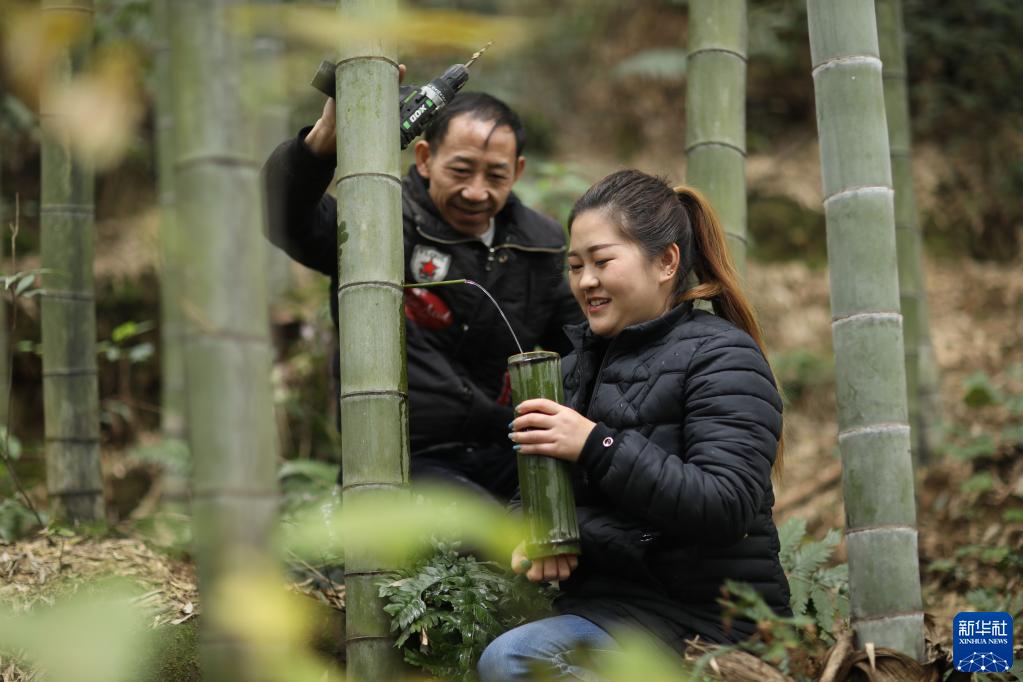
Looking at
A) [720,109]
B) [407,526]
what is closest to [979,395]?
[720,109]

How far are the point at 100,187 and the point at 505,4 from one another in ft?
14.4

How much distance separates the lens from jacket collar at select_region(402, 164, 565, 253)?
10.8 ft

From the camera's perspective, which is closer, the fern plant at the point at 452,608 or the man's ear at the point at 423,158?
the fern plant at the point at 452,608

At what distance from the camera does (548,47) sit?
10.3 metres

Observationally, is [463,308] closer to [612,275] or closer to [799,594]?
[612,275]

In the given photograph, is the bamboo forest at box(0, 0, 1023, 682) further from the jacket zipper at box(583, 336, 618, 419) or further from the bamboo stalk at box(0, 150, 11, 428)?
the bamboo stalk at box(0, 150, 11, 428)

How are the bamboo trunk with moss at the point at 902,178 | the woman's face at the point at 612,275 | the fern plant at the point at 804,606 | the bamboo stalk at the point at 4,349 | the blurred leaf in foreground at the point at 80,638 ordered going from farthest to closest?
the bamboo trunk with moss at the point at 902,178, the bamboo stalk at the point at 4,349, the woman's face at the point at 612,275, the fern plant at the point at 804,606, the blurred leaf in foreground at the point at 80,638

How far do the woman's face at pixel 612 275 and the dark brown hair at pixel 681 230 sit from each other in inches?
1.0

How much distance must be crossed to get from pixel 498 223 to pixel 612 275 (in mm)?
1051

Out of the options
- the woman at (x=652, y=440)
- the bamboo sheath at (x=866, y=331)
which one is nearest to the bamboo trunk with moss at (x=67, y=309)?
the woman at (x=652, y=440)

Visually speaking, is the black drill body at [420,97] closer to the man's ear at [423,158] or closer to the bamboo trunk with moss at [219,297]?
the man's ear at [423,158]

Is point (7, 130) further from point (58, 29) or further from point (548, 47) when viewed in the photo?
point (548, 47)

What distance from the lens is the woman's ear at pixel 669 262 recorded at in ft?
8.29

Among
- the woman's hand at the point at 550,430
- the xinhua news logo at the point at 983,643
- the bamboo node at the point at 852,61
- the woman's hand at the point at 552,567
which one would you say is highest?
the bamboo node at the point at 852,61
